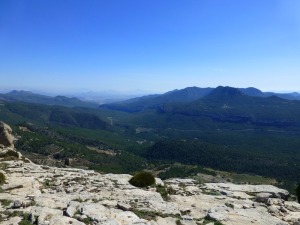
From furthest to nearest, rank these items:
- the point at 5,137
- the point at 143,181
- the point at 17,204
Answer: the point at 5,137
the point at 143,181
the point at 17,204

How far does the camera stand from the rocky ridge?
21906 mm

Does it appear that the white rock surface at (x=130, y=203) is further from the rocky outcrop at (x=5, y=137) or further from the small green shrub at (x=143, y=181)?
the rocky outcrop at (x=5, y=137)

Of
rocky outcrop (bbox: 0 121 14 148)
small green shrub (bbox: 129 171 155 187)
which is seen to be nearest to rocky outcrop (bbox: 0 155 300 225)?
small green shrub (bbox: 129 171 155 187)

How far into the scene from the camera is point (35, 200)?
25188mm

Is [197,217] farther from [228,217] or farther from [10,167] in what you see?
[10,167]

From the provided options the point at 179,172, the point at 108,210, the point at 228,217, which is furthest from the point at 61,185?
the point at 179,172

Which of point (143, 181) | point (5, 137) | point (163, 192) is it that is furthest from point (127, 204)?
point (5, 137)

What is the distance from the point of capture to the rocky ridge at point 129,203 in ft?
71.9

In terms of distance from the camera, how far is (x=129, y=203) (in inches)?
1029

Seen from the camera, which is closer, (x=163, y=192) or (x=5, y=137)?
(x=163, y=192)

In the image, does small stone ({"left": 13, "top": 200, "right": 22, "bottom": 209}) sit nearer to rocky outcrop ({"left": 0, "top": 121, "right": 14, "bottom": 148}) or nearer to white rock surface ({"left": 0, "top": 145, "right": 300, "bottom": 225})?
white rock surface ({"left": 0, "top": 145, "right": 300, "bottom": 225})

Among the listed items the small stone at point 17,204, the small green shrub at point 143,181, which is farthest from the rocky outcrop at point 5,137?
the small stone at point 17,204

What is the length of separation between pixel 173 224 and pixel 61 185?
1565cm

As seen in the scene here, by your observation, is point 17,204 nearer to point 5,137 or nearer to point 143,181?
point 143,181
